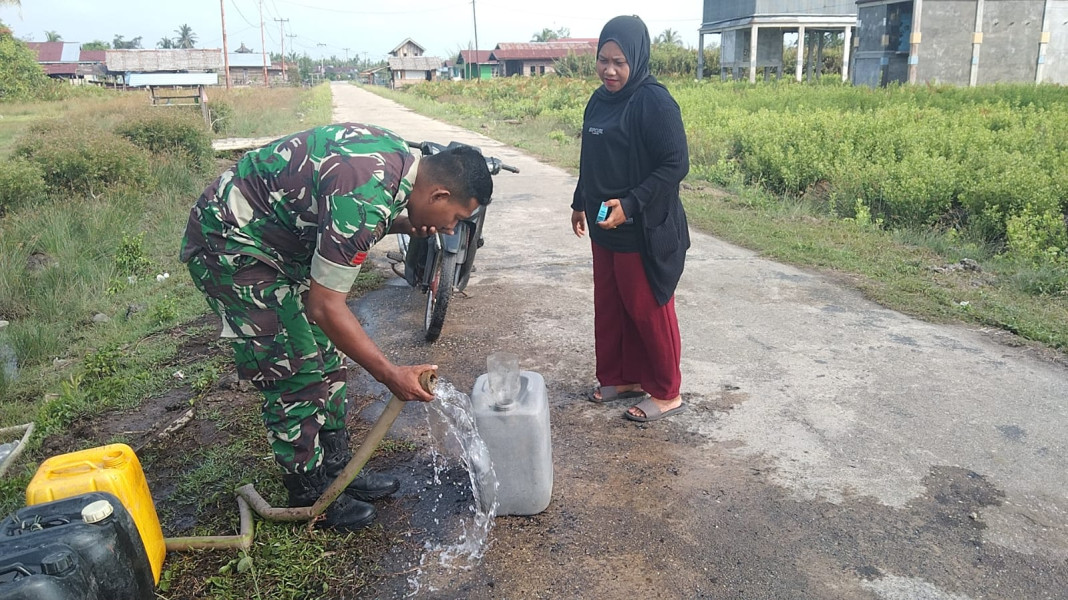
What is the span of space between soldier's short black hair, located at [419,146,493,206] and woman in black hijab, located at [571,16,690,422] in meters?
0.97

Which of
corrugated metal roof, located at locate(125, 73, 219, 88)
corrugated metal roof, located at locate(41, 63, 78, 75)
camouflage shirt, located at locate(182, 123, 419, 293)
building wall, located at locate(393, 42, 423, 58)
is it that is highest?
building wall, located at locate(393, 42, 423, 58)

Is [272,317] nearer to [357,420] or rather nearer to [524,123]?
[357,420]

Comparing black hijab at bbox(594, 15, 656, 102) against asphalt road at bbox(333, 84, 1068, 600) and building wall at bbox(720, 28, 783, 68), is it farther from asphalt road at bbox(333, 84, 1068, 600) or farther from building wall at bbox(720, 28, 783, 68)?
building wall at bbox(720, 28, 783, 68)

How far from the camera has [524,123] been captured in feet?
69.2

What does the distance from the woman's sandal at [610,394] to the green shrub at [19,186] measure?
7.50m

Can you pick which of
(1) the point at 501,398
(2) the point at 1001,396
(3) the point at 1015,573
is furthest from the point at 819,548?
(2) the point at 1001,396

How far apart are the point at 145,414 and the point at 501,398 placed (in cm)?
215

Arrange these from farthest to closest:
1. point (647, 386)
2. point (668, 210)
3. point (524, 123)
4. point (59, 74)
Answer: point (59, 74) → point (524, 123) → point (647, 386) → point (668, 210)

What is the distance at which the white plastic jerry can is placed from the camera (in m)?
2.60

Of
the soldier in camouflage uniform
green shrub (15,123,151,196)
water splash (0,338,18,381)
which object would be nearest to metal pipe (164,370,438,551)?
the soldier in camouflage uniform

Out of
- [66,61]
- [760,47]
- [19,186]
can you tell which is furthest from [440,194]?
[66,61]

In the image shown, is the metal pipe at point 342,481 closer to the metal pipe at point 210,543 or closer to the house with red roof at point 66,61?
the metal pipe at point 210,543

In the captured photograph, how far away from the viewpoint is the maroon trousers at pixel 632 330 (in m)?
3.38

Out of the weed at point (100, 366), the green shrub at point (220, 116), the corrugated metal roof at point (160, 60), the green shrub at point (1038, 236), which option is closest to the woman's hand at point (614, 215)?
the weed at point (100, 366)
